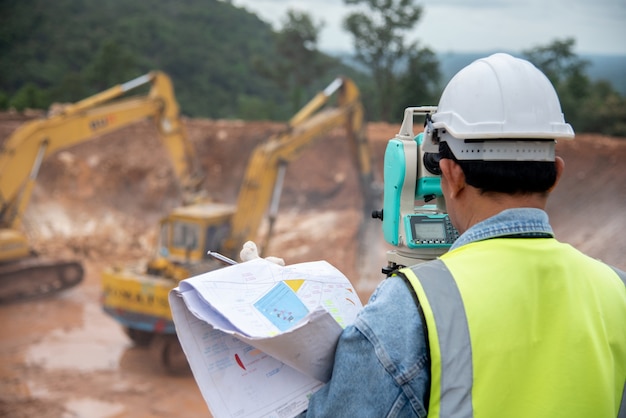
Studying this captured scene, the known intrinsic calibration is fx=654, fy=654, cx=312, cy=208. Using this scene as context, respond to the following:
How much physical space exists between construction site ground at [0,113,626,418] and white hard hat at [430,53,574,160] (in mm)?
6078

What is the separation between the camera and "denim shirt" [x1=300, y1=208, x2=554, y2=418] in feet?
3.60

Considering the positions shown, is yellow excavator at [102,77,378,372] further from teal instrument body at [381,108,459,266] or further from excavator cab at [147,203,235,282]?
teal instrument body at [381,108,459,266]

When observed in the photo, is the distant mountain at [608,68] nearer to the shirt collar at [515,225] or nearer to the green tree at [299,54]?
the green tree at [299,54]

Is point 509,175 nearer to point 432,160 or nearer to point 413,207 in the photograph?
point 432,160

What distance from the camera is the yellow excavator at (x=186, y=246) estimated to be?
7.59 metres

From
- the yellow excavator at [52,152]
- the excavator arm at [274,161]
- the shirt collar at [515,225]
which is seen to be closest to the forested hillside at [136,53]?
the yellow excavator at [52,152]

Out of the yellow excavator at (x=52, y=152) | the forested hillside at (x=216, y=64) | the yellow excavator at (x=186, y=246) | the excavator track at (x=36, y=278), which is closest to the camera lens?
the yellow excavator at (x=186, y=246)

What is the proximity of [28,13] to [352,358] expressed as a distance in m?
32.9

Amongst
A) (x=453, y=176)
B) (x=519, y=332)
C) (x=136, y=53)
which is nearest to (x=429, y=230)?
(x=453, y=176)

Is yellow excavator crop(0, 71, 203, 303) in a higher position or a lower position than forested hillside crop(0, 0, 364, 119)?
lower

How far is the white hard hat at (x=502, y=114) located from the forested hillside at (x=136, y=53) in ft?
75.7

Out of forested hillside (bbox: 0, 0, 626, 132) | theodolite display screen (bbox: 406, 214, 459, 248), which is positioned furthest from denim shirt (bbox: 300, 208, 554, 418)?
forested hillside (bbox: 0, 0, 626, 132)

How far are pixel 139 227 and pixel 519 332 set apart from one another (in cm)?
1400

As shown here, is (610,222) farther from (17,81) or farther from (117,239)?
(17,81)
